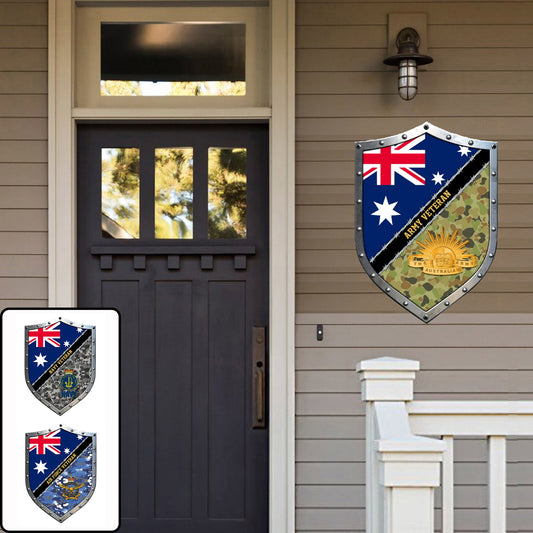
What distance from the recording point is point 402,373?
2.97 metres

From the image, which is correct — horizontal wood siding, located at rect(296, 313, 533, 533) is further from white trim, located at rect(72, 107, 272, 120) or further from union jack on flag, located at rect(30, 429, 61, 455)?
union jack on flag, located at rect(30, 429, 61, 455)

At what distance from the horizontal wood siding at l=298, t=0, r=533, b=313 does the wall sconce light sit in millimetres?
112

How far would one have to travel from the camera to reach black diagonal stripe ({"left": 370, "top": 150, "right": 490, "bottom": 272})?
3566 millimetres

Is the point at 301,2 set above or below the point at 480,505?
above

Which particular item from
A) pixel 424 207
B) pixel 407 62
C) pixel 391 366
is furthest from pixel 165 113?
pixel 391 366

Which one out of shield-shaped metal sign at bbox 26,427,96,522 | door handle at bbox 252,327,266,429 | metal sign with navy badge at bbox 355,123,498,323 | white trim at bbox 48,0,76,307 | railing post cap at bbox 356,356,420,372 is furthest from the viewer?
door handle at bbox 252,327,266,429

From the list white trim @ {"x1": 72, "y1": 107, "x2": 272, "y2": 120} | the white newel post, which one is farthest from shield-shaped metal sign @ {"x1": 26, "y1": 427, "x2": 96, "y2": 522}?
white trim @ {"x1": 72, "y1": 107, "x2": 272, "y2": 120}

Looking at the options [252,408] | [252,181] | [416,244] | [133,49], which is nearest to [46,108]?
[133,49]

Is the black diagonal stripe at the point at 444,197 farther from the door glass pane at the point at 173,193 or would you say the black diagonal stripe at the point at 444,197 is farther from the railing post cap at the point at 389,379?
the door glass pane at the point at 173,193

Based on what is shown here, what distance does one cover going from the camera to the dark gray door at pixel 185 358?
191 inches

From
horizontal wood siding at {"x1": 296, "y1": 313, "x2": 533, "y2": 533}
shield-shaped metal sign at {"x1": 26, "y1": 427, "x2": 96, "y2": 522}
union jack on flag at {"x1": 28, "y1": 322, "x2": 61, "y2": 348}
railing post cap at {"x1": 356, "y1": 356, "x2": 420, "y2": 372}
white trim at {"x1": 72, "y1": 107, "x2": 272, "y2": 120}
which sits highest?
white trim at {"x1": 72, "y1": 107, "x2": 272, "y2": 120}

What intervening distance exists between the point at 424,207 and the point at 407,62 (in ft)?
4.27

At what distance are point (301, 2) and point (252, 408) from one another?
1.98 metres

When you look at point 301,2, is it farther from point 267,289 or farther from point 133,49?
point 267,289
